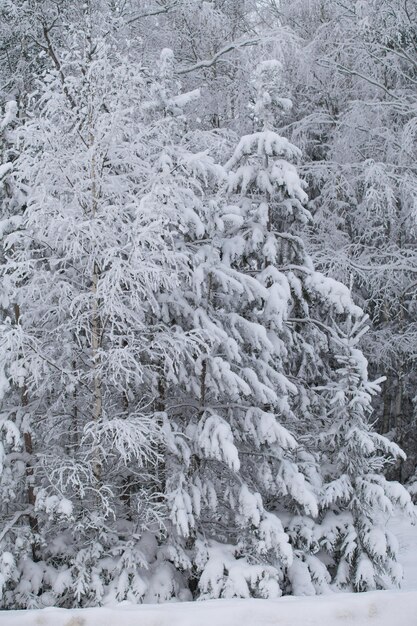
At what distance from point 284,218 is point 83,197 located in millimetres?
3503

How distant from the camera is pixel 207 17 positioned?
13844 mm

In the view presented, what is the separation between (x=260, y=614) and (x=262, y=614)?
11 mm

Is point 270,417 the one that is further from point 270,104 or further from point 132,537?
point 270,104

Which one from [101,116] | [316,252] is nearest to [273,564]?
[101,116]

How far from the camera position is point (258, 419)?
8406 mm

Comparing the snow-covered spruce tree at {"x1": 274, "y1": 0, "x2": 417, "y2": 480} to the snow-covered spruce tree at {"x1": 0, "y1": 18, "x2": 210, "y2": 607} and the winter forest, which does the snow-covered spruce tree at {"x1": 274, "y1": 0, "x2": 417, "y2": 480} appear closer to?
the winter forest

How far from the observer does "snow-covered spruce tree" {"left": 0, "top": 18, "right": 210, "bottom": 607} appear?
22.5 feet

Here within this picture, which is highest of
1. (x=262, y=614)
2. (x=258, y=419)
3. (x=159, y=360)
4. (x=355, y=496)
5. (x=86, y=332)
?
(x=262, y=614)

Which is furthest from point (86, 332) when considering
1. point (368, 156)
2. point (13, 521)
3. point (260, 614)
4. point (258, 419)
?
point (368, 156)

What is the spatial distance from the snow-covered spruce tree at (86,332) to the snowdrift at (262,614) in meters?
3.59

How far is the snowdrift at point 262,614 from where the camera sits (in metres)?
2.86

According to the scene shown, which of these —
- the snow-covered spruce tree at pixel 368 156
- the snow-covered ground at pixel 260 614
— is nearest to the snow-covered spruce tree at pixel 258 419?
the snow-covered spruce tree at pixel 368 156

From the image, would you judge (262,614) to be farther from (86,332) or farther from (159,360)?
(159,360)

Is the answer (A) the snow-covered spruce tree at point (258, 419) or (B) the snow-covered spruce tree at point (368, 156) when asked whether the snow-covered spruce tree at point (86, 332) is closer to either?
(A) the snow-covered spruce tree at point (258, 419)
